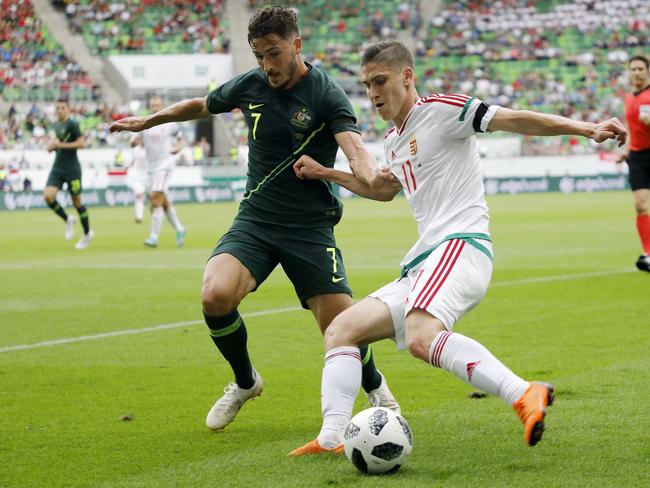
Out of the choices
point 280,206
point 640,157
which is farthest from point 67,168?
point 280,206

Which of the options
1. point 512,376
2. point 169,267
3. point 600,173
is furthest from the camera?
point 600,173

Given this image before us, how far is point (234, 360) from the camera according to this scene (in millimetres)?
6039

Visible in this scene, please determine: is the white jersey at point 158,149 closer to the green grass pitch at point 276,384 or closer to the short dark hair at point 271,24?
the green grass pitch at point 276,384

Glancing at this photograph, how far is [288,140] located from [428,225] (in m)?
1.15

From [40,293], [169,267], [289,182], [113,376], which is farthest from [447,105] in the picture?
[169,267]

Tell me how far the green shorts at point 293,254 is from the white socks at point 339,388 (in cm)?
88

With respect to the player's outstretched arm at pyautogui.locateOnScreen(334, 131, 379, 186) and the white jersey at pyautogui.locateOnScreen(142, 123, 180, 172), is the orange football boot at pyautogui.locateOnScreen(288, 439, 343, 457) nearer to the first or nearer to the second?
the player's outstretched arm at pyautogui.locateOnScreen(334, 131, 379, 186)

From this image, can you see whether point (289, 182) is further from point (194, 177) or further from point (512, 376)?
point (194, 177)

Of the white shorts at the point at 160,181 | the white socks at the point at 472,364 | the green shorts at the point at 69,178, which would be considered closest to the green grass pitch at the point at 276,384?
the white socks at the point at 472,364

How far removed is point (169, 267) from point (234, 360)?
9.94 meters

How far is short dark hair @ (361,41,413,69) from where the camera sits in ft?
17.2

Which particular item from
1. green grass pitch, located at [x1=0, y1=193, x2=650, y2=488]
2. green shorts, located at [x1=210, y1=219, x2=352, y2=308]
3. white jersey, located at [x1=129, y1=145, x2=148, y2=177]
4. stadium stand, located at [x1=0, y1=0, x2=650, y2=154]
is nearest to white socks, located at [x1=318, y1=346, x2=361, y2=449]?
green grass pitch, located at [x1=0, y1=193, x2=650, y2=488]

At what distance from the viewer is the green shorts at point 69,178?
19828 mm

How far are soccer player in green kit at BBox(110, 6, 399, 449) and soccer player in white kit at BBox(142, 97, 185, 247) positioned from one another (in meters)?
12.4
